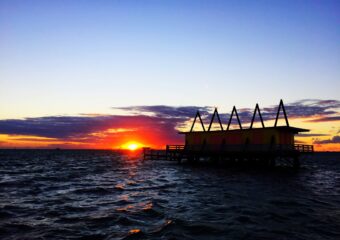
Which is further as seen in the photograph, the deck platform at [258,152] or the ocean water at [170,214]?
the deck platform at [258,152]

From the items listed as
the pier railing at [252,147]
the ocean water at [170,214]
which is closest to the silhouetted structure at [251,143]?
the pier railing at [252,147]

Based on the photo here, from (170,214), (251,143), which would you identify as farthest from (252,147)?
(170,214)

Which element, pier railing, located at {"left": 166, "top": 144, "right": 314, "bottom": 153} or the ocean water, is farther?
pier railing, located at {"left": 166, "top": 144, "right": 314, "bottom": 153}

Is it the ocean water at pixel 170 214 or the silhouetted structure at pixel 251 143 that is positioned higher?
the silhouetted structure at pixel 251 143

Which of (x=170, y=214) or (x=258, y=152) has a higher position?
(x=258, y=152)

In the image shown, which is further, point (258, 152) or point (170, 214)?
point (258, 152)

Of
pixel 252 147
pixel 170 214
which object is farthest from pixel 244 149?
pixel 170 214

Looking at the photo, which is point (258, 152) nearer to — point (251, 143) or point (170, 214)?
point (251, 143)

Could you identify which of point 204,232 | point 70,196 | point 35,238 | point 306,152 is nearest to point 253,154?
point 306,152

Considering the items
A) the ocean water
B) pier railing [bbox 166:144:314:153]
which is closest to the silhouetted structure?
pier railing [bbox 166:144:314:153]

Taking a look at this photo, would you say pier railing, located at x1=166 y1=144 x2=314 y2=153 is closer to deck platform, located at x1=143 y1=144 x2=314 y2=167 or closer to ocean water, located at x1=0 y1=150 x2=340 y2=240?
deck platform, located at x1=143 y1=144 x2=314 y2=167

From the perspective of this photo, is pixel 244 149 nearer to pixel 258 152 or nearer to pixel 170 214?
pixel 258 152

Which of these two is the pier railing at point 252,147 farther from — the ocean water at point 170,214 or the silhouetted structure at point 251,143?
the ocean water at point 170,214

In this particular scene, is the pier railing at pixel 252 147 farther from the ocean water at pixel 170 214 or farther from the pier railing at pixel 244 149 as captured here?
the ocean water at pixel 170 214
